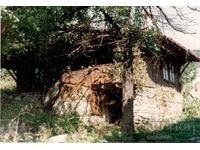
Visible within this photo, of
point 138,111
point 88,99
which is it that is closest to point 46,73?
point 88,99

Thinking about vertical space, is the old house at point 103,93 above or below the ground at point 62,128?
above

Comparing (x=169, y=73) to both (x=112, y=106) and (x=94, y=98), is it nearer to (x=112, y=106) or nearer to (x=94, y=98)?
(x=112, y=106)

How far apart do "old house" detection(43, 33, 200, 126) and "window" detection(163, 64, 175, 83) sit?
0.83 meters

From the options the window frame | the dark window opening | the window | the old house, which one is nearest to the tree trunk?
the old house

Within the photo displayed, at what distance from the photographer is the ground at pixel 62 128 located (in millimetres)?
11211

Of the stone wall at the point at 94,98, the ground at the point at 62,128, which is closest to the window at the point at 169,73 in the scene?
the stone wall at the point at 94,98

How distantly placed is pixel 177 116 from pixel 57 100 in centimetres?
521

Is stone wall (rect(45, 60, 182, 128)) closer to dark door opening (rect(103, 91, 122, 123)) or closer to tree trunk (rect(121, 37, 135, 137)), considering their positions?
dark door opening (rect(103, 91, 122, 123))

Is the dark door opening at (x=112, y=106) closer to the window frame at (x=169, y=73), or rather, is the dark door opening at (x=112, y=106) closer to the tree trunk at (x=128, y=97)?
the window frame at (x=169, y=73)

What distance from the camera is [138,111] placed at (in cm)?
1542

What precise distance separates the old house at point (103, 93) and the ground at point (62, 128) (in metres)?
0.63

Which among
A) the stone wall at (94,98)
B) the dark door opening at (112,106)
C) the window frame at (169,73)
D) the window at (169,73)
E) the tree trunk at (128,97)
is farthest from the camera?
the window at (169,73)

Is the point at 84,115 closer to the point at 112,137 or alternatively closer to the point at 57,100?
the point at 57,100

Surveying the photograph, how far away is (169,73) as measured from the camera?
60.8ft
